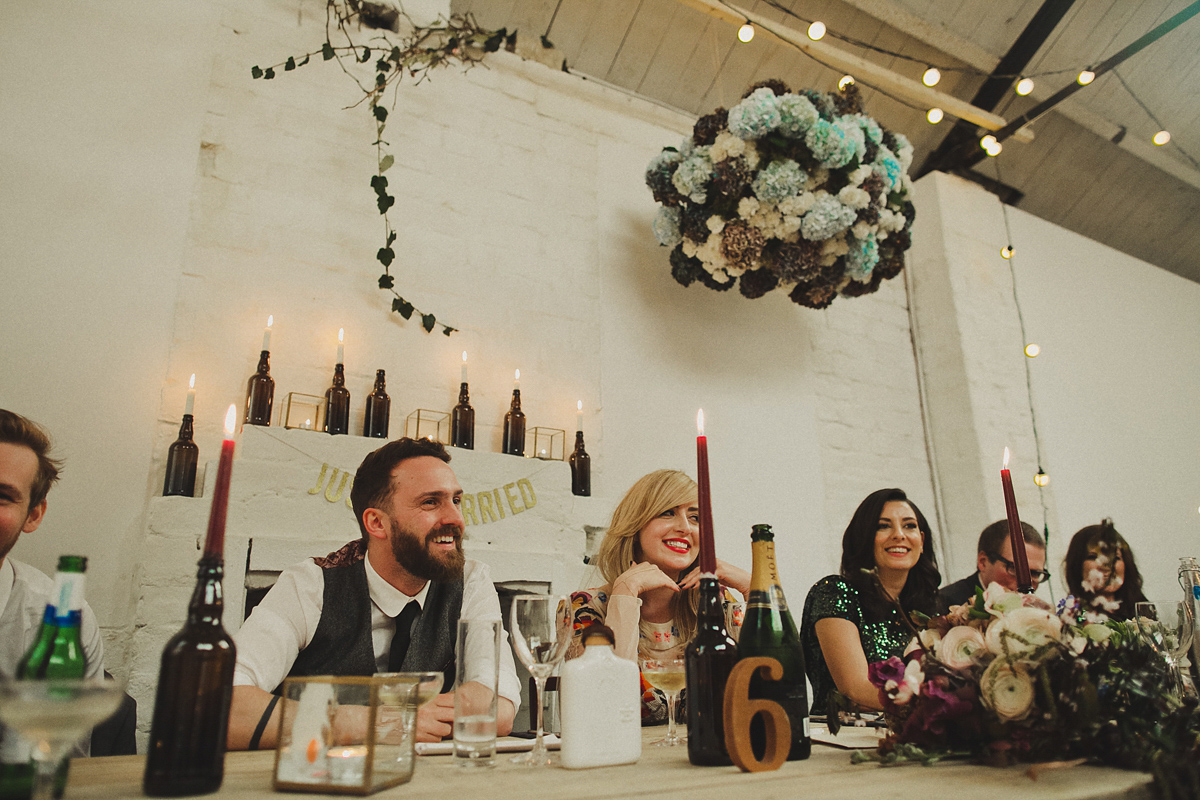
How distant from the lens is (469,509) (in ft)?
7.84

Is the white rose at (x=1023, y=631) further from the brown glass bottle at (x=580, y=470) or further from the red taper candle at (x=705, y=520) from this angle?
the brown glass bottle at (x=580, y=470)

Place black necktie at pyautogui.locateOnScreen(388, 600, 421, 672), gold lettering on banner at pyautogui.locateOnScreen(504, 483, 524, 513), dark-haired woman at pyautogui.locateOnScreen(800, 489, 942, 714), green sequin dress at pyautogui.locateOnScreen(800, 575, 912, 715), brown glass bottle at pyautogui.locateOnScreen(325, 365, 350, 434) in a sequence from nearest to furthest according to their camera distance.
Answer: black necktie at pyautogui.locateOnScreen(388, 600, 421, 672)
dark-haired woman at pyautogui.locateOnScreen(800, 489, 942, 714)
green sequin dress at pyautogui.locateOnScreen(800, 575, 912, 715)
brown glass bottle at pyautogui.locateOnScreen(325, 365, 350, 434)
gold lettering on banner at pyautogui.locateOnScreen(504, 483, 524, 513)

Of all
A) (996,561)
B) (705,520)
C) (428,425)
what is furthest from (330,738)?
(996,561)

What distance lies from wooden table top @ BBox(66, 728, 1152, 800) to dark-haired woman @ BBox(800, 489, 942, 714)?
59 centimetres

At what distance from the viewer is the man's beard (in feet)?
6.05

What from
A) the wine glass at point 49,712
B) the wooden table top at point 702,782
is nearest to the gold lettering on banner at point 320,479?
the wooden table top at point 702,782

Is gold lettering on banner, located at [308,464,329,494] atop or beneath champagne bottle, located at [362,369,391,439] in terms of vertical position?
beneath

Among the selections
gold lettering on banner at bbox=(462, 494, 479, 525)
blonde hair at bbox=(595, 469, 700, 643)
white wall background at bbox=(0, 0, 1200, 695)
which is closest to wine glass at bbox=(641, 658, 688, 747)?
blonde hair at bbox=(595, 469, 700, 643)

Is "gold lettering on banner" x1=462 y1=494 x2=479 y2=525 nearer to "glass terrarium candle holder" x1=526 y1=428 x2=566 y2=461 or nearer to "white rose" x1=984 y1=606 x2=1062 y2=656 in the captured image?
"glass terrarium candle holder" x1=526 y1=428 x2=566 y2=461

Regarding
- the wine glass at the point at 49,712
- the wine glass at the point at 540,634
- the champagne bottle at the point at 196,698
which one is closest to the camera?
the wine glass at the point at 49,712

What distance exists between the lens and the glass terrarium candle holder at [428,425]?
2537mm

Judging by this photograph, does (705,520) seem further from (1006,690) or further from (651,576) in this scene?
(651,576)

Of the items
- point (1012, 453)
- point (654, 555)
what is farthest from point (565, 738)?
point (1012, 453)

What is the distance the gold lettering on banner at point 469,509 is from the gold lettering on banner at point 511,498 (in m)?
0.12
